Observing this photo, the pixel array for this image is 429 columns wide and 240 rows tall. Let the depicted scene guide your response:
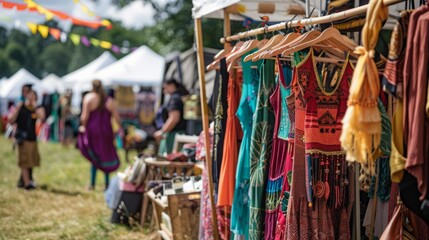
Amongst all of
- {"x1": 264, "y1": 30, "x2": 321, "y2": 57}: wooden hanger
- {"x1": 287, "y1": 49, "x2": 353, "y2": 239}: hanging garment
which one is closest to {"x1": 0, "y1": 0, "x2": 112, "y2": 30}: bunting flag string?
{"x1": 264, "y1": 30, "x2": 321, "y2": 57}: wooden hanger

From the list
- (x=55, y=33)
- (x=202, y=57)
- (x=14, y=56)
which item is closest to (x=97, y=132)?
A: (x=55, y=33)

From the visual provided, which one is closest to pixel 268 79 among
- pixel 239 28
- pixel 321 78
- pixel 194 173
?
pixel 321 78

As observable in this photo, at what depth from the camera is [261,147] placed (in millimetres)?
3635

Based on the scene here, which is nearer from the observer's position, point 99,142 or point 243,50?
point 243,50

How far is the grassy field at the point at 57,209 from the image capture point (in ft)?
19.4

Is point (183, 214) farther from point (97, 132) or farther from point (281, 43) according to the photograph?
point (97, 132)

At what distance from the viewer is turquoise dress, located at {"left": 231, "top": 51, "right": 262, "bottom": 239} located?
12.5 feet

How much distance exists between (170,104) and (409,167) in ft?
17.3

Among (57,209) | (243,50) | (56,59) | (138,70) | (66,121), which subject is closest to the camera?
(243,50)

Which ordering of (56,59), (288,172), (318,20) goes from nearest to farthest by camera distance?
(318,20), (288,172), (56,59)

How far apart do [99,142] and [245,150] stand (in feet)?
16.1

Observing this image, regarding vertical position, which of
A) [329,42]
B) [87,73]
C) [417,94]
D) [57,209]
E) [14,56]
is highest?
[14,56]

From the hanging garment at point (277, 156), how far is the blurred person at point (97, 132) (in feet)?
16.7

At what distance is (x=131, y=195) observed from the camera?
603 centimetres
